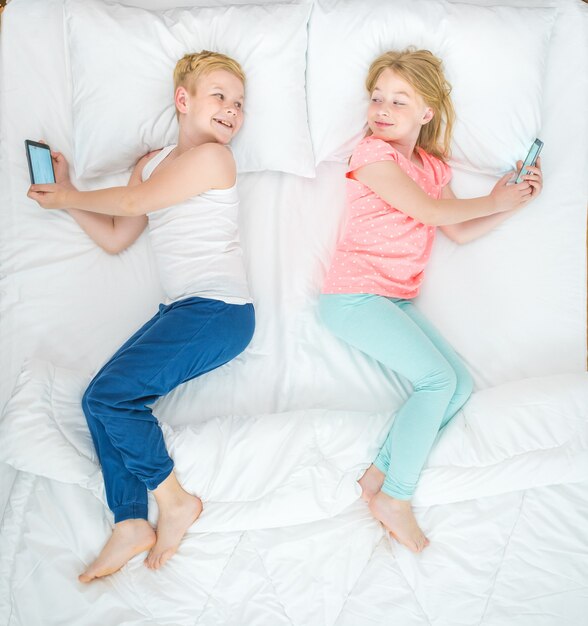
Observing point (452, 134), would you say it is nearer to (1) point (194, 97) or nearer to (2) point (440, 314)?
(2) point (440, 314)

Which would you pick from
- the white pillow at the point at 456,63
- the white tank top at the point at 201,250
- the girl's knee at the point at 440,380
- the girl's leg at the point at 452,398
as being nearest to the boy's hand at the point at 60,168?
the white tank top at the point at 201,250

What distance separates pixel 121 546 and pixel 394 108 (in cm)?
120

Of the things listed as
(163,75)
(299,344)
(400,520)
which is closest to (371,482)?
(400,520)

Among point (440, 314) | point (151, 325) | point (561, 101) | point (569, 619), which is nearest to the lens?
point (569, 619)

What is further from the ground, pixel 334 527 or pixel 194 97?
pixel 194 97

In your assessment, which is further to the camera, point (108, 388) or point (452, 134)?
point (452, 134)

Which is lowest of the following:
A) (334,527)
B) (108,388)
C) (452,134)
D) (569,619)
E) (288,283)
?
(569,619)

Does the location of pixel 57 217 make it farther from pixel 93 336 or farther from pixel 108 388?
pixel 108 388

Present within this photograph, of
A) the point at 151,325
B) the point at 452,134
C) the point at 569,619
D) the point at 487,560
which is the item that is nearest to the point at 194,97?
the point at 151,325

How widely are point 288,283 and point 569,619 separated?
3.21 feet

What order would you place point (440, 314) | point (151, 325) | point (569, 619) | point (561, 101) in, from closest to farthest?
point (569, 619) < point (151, 325) < point (440, 314) < point (561, 101)

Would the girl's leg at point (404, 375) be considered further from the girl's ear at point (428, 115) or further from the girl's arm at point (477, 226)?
Answer: the girl's ear at point (428, 115)

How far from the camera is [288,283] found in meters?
1.58

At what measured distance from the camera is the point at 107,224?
1.53 m
